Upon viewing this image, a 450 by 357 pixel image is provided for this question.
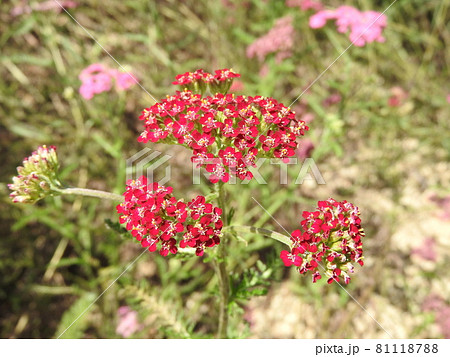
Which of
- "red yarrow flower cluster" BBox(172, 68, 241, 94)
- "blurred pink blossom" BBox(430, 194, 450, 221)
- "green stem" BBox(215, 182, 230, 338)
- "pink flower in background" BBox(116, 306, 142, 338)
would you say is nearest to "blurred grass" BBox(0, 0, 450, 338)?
"pink flower in background" BBox(116, 306, 142, 338)

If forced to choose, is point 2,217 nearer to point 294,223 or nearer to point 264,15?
point 294,223

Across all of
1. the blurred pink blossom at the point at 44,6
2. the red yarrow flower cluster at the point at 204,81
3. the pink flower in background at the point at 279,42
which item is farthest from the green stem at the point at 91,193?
the blurred pink blossom at the point at 44,6

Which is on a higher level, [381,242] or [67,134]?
[67,134]

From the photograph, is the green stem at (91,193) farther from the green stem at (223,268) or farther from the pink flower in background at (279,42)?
the pink flower in background at (279,42)

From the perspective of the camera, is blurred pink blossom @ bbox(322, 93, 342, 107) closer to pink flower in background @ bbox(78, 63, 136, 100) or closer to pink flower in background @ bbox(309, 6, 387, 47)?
pink flower in background @ bbox(309, 6, 387, 47)

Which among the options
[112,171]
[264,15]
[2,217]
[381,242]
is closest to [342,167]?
[381,242]

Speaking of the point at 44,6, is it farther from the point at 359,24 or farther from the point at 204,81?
the point at 359,24
